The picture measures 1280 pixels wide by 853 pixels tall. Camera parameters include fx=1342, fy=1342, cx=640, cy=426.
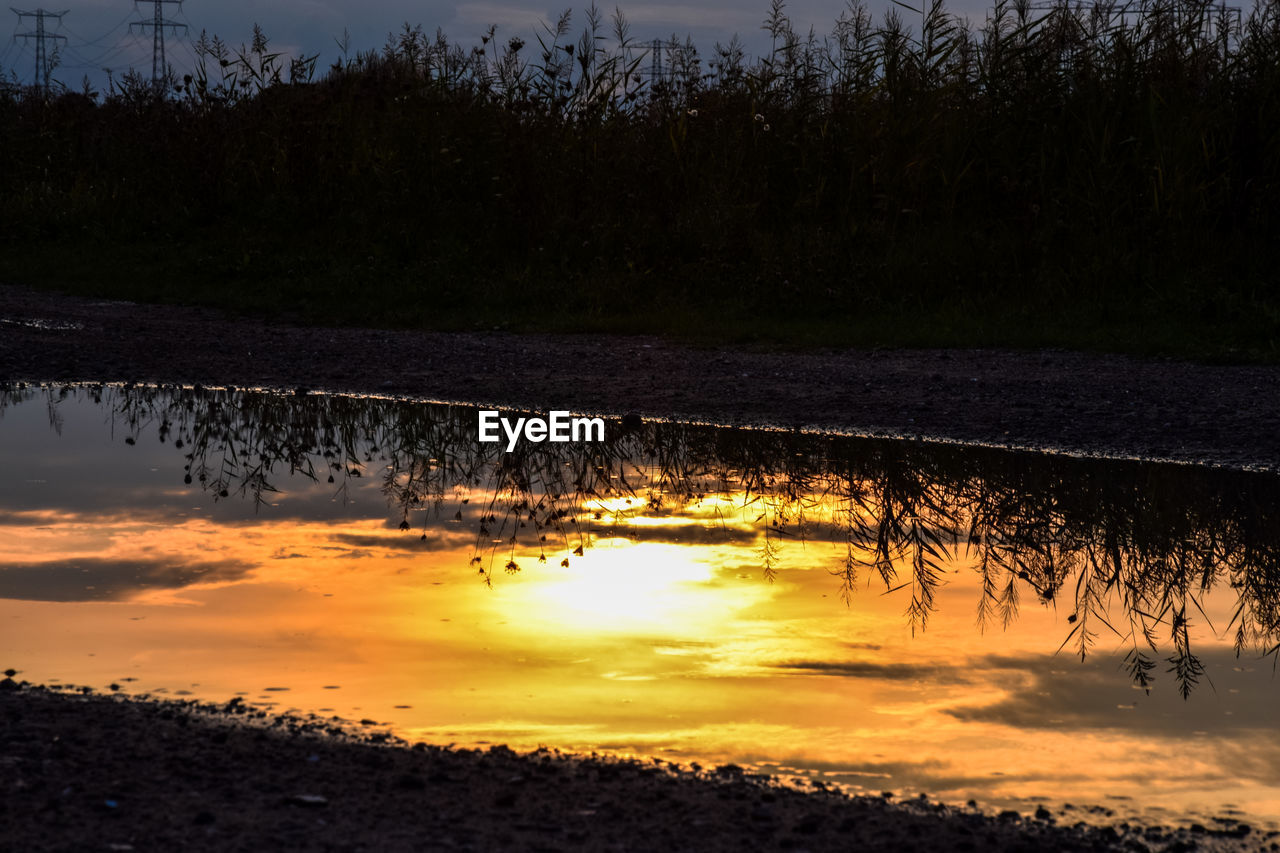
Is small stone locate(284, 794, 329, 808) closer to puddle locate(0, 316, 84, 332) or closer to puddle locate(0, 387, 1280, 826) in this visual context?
puddle locate(0, 387, 1280, 826)

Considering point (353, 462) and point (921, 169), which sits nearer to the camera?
point (353, 462)

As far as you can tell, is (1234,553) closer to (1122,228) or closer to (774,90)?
(1122,228)

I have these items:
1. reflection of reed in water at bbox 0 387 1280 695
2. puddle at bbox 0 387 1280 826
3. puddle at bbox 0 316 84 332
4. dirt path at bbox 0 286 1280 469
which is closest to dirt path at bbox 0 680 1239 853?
puddle at bbox 0 387 1280 826

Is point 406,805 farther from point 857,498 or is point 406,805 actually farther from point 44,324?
point 44,324

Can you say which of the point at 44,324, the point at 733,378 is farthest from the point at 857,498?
the point at 44,324

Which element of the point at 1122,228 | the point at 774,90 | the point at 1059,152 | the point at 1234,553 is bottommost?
the point at 1234,553

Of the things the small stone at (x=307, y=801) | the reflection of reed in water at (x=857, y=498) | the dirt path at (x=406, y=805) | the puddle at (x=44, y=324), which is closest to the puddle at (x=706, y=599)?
the reflection of reed in water at (x=857, y=498)

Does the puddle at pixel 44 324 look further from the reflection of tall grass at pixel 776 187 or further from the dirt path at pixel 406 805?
the dirt path at pixel 406 805

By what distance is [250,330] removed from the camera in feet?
39.7

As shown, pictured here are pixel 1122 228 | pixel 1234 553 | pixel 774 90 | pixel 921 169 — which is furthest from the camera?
pixel 774 90

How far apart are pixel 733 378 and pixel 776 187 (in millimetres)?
5422

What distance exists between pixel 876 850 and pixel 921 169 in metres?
11.7

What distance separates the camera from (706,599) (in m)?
5.02

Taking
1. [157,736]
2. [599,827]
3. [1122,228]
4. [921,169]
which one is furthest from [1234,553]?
[921,169]
